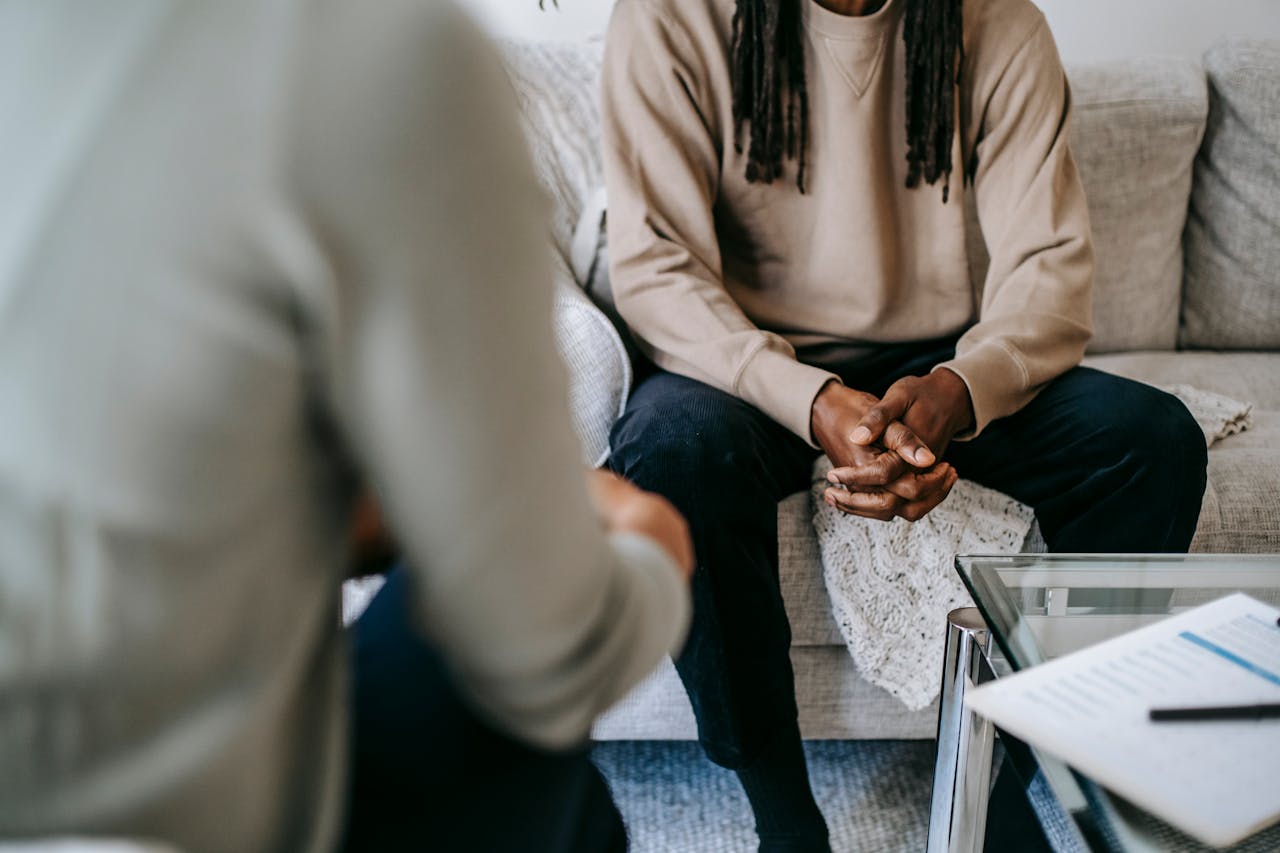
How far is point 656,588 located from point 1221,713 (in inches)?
15.7

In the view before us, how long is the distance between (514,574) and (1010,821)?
39.5 inches

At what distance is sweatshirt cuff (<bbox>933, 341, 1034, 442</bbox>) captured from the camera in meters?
1.13

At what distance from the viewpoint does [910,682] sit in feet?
3.78

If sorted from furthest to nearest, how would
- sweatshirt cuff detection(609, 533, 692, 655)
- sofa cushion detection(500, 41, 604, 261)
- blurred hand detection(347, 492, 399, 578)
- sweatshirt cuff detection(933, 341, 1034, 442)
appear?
sofa cushion detection(500, 41, 604, 261) → sweatshirt cuff detection(933, 341, 1034, 442) → blurred hand detection(347, 492, 399, 578) → sweatshirt cuff detection(609, 533, 692, 655)

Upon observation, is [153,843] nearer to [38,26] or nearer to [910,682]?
[38,26]

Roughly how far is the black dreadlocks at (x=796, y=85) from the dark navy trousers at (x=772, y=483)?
334mm

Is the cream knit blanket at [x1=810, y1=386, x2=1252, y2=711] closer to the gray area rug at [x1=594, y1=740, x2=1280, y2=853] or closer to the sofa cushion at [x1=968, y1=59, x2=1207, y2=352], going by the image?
the gray area rug at [x1=594, y1=740, x2=1280, y2=853]

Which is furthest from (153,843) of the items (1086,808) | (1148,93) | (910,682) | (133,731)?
(1148,93)

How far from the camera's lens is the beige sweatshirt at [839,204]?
125 cm

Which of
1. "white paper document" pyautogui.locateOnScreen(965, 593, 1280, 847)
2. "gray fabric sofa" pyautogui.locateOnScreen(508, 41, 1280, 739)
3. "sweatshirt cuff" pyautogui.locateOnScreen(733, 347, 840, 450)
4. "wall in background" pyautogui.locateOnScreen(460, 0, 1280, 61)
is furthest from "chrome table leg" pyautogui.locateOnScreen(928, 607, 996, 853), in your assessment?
"wall in background" pyautogui.locateOnScreen(460, 0, 1280, 61)

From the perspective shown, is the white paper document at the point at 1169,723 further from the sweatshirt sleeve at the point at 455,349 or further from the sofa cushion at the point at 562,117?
the sofa cushion at the point at 562,117

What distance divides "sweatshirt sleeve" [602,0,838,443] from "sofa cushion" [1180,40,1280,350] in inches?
36.4

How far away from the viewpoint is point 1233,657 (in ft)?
2.20

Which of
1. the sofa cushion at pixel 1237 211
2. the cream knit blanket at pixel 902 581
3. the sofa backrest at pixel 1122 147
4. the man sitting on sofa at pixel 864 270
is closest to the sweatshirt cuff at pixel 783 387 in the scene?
the man sitting on sofa at pixel 864 270
